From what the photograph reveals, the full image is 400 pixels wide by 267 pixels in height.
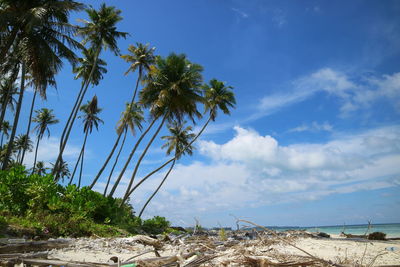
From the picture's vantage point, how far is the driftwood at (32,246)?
309 centimetres

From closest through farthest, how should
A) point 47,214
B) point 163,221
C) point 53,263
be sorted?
point 53,263
point 47,214
point 163,221

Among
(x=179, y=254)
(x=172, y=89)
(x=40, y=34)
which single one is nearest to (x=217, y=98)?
(x=172, y=89)

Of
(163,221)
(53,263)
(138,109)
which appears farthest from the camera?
(138,109)

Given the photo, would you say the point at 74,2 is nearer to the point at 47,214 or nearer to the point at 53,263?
the point at 47,214

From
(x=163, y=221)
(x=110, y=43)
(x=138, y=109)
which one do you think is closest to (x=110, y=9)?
(x=110, y=43)

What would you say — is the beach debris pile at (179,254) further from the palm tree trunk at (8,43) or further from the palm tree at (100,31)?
the palm tree at (100,31)

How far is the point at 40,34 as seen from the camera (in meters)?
11.9

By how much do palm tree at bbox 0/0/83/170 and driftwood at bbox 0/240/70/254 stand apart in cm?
950

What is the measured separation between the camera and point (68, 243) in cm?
439

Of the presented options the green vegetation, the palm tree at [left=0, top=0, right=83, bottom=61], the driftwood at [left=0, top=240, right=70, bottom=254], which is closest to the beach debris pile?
the driftwood at [left=0, top=240, right=70, bottom=254]

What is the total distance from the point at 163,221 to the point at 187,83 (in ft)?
32.3

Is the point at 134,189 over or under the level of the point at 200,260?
over

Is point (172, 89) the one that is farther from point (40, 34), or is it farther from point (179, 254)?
point (179, 254)

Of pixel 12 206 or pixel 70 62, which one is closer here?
pixel 12 206
